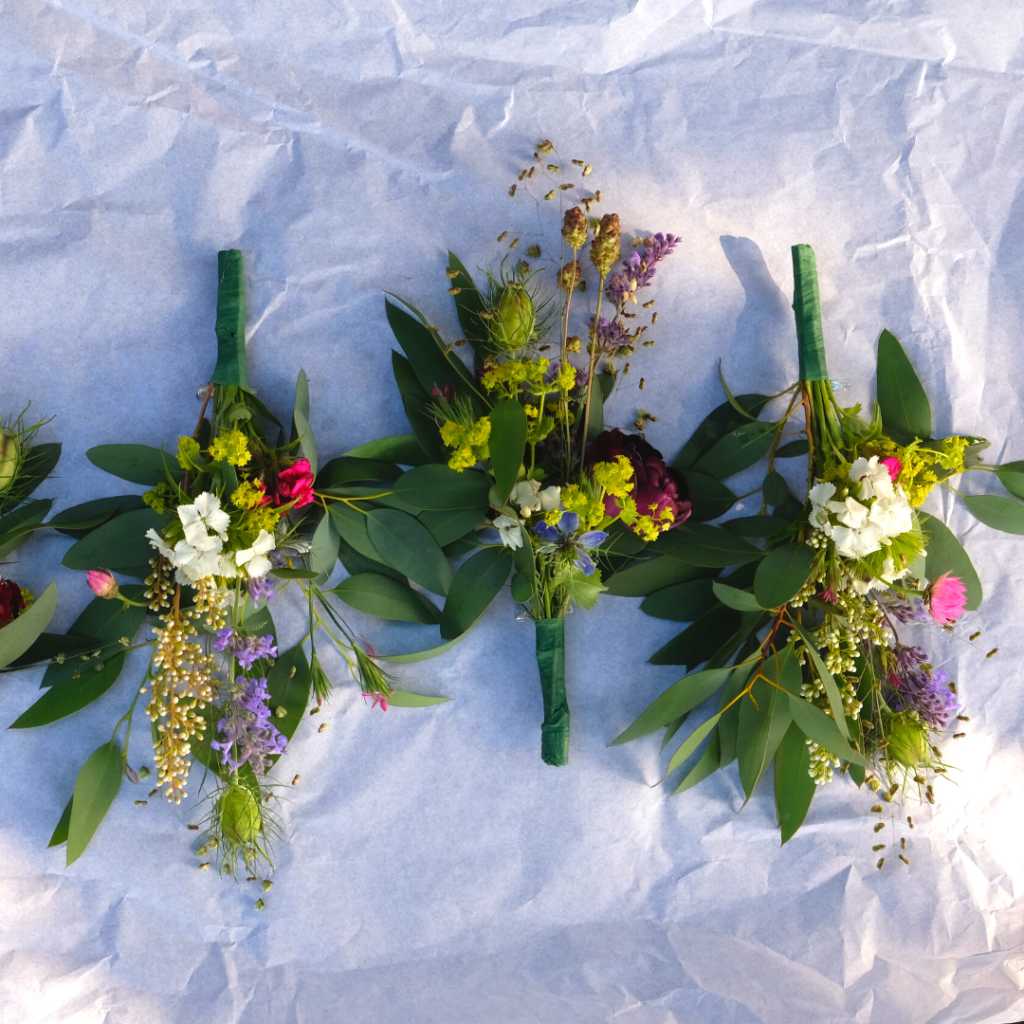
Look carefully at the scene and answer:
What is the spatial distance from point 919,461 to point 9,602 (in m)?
1.18

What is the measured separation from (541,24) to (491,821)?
112 cm

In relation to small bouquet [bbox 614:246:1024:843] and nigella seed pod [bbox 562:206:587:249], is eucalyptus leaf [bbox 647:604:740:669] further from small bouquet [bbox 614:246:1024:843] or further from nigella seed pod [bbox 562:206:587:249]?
nigella seed pod [bbox 562:206:587:249]

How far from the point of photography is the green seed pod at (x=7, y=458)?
998 mm

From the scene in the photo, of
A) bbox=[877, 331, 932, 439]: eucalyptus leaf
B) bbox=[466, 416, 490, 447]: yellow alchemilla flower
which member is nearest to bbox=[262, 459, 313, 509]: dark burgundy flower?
bbox=[466, 416, 490, 447]: yellow alchemilla flower

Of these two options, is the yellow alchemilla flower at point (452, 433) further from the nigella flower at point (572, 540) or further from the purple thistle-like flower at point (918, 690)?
the purple thistle-like flower at point (918, 690)

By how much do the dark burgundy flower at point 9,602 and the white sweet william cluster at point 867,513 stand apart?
1.05m

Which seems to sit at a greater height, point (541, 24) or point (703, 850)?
point (541, 24)

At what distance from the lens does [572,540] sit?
961mm

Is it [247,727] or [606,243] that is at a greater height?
[606,243]

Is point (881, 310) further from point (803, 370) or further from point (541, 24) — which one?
point (541, 24)

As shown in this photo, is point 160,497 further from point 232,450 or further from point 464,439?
point 464,439

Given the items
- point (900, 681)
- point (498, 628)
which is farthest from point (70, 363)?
point (900, 681)

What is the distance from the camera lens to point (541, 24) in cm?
107

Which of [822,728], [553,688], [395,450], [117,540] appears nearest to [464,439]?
[395,450]
